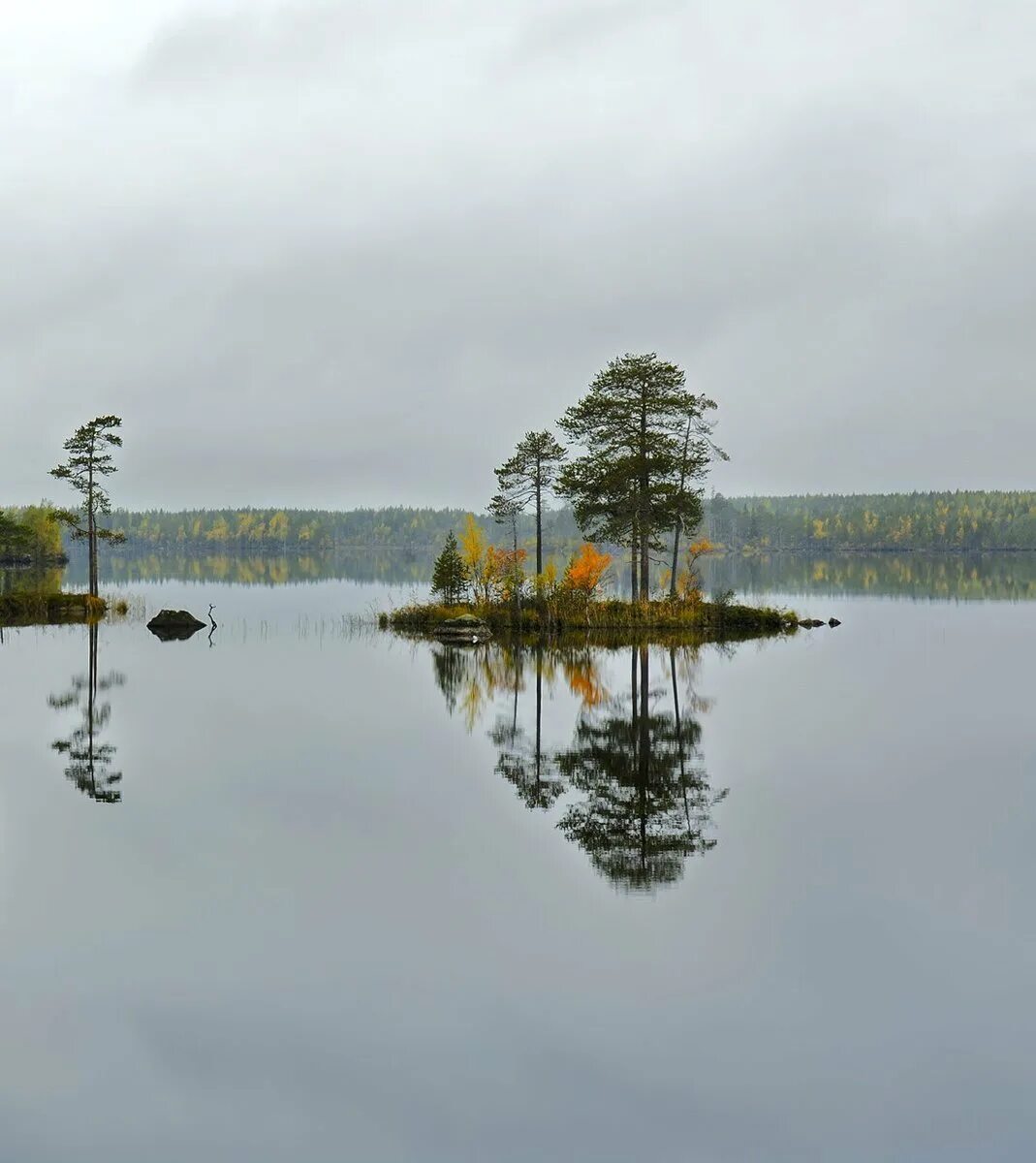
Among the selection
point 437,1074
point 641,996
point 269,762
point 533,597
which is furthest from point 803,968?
point 533,597

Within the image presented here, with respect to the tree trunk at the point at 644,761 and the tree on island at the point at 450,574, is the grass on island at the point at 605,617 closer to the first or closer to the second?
the tree on island at the point at 450,574

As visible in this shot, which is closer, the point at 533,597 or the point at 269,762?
the point at 269,762

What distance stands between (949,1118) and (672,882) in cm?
487

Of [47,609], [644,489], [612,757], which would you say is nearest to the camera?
[612,757]

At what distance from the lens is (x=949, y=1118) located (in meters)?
7.70

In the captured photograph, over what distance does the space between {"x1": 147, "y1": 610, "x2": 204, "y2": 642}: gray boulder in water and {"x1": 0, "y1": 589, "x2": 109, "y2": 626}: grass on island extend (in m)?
5.46

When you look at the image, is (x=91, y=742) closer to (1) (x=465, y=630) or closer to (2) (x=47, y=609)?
(1) (x=465, y=630)

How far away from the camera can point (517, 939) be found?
10734 mm

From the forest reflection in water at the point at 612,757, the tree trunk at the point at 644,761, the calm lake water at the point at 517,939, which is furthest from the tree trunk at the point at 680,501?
the calm lake water at the point at 517,939

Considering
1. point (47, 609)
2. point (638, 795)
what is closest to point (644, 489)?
point (47, 609)

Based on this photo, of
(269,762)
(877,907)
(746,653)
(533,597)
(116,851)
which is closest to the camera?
(877,907)

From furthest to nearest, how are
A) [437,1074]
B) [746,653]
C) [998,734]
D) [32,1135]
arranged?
[746,653], [998,734], [437,1074], [32,1135]

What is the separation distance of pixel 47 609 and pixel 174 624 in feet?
32.4

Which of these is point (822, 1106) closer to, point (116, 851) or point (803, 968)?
point (803, 968)
